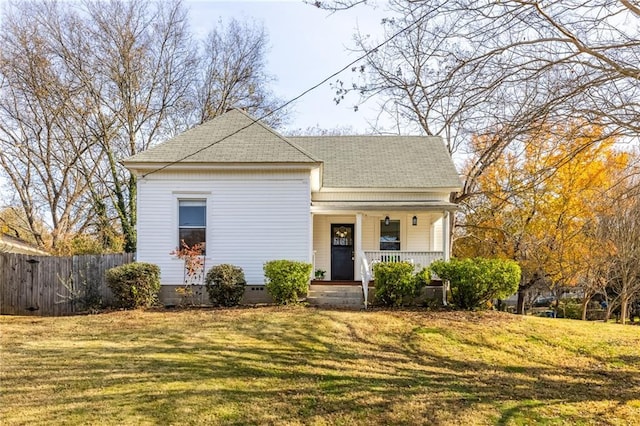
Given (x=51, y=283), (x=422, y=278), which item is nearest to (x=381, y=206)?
(x=422, y=278)

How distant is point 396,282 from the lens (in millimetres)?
11758

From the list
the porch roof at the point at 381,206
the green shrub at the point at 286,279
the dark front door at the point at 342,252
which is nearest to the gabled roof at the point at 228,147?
the porch roof at the point at 381,206

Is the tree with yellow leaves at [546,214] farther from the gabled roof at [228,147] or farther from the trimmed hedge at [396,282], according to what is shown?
the gabled roof at [228,147]

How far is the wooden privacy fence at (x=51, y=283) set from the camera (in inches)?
513

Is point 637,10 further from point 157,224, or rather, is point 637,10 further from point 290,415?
point 157,224

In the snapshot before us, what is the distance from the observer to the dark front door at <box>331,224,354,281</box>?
50.5 ft

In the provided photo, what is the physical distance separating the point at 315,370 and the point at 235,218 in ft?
22.5

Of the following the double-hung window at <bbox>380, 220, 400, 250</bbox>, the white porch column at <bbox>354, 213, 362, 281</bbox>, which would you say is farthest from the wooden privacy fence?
the double-hung window at <bbox>380, 220, 400, 250</bbox>

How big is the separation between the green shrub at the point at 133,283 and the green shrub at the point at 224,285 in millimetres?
1507

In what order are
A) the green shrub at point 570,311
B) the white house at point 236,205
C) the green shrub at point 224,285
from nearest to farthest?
the green shrub at point 224,285 < the white house at point 236,205 < the green shrub at point 570,311

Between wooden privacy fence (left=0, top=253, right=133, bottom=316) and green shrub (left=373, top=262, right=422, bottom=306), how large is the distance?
7.61m

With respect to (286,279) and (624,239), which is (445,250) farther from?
(624,239)

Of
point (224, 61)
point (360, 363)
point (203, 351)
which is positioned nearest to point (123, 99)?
point (224, 61)

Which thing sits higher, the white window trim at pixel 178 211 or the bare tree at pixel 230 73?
the bare tree at pixel 230 73
